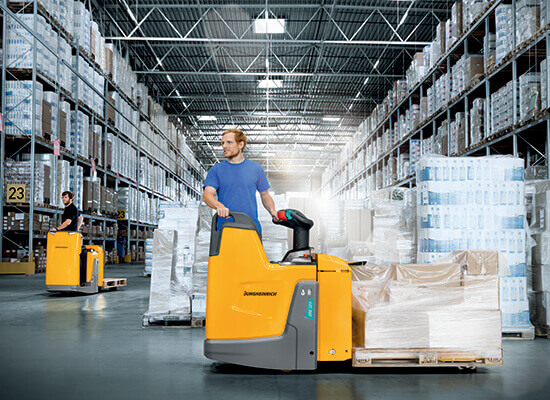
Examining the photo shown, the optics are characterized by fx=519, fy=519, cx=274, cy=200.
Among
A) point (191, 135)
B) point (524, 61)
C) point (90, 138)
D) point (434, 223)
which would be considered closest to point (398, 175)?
point (524, 61)

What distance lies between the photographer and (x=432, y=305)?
3.38 m

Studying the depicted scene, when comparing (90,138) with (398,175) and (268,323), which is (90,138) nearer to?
(398,175)

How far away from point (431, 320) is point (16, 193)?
872cm

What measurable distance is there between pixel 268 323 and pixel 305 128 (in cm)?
2423

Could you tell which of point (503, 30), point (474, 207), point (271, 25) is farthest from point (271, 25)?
point (474, 207)

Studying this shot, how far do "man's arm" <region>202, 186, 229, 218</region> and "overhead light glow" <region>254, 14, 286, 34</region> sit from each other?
1212 centimetres

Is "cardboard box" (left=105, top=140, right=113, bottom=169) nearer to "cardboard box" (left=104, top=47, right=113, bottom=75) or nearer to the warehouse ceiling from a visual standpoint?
"cardboard box" (left=104, top=47, right=113, bottom=75)

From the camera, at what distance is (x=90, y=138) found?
1278cm

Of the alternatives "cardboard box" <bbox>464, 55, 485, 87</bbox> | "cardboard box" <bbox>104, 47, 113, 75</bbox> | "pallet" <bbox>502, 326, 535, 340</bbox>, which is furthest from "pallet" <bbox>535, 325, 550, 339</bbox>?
"cardboard box" <bbox>104, 47, 113, 75</bbox>

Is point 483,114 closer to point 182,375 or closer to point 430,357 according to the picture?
point 430,357

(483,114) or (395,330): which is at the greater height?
(483,114)

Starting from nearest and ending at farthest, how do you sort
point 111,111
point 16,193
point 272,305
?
1. point 272,305
2. point 16,193
3. point 111,111

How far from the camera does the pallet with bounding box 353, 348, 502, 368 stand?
3.19m

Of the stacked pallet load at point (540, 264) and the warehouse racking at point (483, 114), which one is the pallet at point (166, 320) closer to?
the stacked pallet load at point (540, 264)
